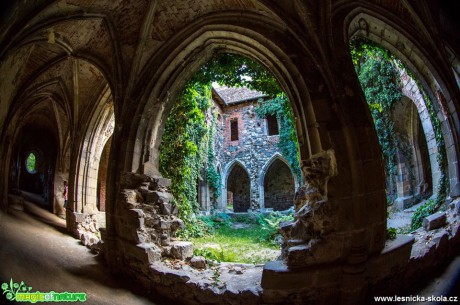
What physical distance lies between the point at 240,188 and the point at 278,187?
2846mm

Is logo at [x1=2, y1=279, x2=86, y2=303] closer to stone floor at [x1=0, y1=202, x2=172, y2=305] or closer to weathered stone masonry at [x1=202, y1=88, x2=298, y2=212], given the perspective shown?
stone floor at [x1=0, y1=202, x2=172, y2=305]

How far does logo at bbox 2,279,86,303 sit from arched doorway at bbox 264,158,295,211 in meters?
14.5

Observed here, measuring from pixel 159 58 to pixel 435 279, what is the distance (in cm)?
605

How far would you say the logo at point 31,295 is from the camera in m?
3.08

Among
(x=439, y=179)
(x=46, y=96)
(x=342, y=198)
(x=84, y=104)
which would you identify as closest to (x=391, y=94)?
(x=439, y=179)

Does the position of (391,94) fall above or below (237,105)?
below

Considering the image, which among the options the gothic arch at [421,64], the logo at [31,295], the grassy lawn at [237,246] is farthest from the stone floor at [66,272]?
the gothic arch at [421,64]

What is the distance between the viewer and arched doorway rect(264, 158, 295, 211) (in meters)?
17.2

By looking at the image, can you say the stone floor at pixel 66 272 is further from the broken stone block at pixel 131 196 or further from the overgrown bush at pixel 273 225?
the overgrown bush at pixel 273 225

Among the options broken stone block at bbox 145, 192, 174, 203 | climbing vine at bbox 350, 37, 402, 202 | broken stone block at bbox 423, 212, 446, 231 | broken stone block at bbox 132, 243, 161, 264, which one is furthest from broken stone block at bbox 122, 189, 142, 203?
climbing vine at bbox 350, 37, 402, 202

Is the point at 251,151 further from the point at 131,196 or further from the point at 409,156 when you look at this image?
the point at 131,196

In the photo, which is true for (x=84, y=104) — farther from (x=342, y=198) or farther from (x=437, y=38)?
(x=437, y=38)

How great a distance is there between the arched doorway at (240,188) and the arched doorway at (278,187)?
1.53m

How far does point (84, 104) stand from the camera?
7.73 meters
